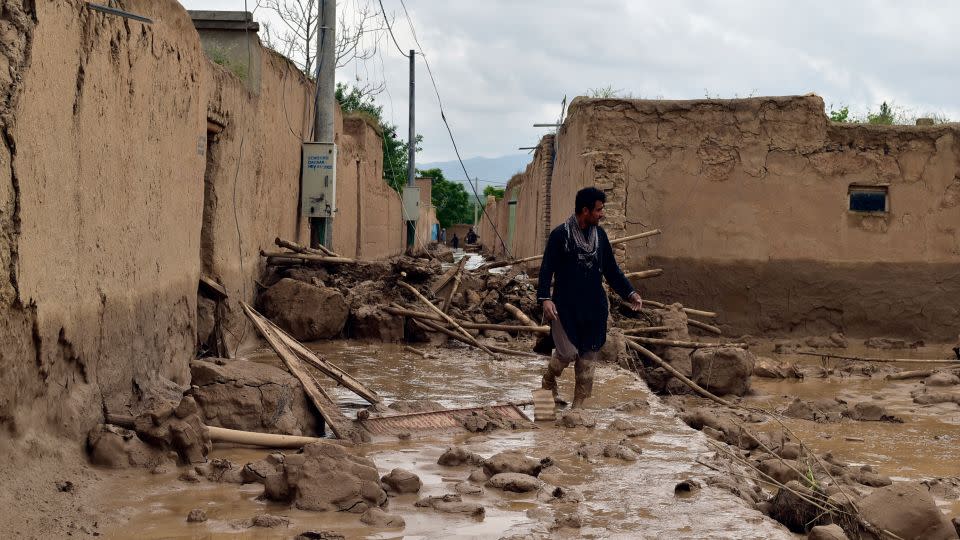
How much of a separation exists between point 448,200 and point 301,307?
52778 millimetres

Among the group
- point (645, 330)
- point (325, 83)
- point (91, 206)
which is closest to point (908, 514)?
point (91, 206)

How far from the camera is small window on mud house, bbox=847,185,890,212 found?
1168 cm

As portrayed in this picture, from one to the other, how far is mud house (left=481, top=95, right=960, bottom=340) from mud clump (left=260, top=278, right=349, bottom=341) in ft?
11.5

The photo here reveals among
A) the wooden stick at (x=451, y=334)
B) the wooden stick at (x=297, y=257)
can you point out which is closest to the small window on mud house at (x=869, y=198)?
the wooden stick at (x=451, y=334)

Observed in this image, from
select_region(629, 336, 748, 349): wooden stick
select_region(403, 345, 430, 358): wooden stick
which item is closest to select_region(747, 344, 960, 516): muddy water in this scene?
select_region(629, 336, 748, 349): wooden stick

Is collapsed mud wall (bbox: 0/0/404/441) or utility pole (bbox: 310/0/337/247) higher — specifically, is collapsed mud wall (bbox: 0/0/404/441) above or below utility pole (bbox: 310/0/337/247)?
below

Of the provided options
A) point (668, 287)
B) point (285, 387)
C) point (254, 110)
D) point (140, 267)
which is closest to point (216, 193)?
point (254, 110)

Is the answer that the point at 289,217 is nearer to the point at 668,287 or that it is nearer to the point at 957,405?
the point at 668,287

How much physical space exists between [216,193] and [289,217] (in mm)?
3250

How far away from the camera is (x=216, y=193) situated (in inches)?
309

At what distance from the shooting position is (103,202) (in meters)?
4.88

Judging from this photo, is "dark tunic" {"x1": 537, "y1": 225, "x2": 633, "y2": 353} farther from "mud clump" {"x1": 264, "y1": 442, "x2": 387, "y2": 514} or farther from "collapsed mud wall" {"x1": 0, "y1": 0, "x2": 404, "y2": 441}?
"mud clump" {"x1": 264, "y1": 442, "x2": 387, "y2": 514}

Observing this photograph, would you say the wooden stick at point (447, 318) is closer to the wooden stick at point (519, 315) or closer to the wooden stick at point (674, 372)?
the wooden stick at point (519, 315)

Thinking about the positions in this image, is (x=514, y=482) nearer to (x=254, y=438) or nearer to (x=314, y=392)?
(x=254, y=438)
